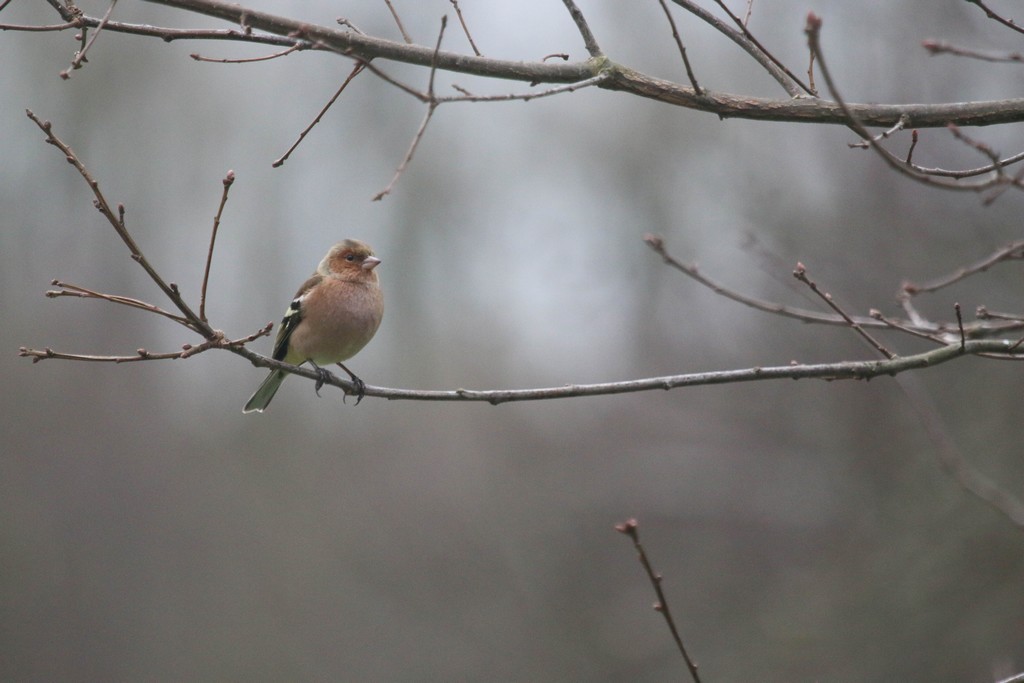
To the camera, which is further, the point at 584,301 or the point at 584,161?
the point at 584,161

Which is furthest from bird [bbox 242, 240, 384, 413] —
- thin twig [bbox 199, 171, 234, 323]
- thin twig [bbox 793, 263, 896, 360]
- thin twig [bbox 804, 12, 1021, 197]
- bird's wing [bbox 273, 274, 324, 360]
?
thin twig [bbox 804, 12, 1021, 197]

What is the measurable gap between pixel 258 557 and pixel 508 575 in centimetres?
543

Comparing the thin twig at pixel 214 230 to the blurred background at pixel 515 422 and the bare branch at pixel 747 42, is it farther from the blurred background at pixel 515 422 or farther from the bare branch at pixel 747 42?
the blurred background at pixel 515 422

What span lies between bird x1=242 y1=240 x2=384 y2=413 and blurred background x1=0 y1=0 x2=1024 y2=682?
14.5ft

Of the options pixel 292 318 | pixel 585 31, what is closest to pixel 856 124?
pixel 585 31

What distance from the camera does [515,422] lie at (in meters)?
18.2

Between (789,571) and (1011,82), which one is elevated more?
(1011,82)

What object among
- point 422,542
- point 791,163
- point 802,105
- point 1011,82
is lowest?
point 802,105

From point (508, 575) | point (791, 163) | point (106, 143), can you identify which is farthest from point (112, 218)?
point (106, 143)

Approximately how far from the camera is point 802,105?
11.8ft

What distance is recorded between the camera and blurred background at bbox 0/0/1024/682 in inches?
372

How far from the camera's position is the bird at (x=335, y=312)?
20.1 ft

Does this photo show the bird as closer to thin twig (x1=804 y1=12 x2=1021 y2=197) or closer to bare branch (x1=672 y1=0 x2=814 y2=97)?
bare branch (x1=672 y1=0 x2=814 y2=97)

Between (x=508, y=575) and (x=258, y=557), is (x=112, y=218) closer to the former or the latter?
(x=508, y=575)
